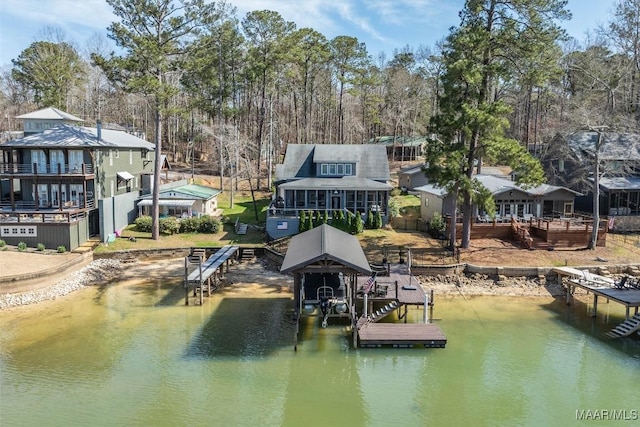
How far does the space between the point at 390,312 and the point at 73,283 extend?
16.7 m

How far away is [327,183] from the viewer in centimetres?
3278

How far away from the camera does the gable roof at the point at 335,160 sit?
115ft

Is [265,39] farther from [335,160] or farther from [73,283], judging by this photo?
[73,283]

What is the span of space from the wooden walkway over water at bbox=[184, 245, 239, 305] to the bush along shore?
4.53 metres

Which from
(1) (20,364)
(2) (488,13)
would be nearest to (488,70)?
(2) (488,13)

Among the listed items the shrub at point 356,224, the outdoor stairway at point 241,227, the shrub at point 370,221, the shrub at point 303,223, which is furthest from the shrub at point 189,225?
the shrub at point 370,221

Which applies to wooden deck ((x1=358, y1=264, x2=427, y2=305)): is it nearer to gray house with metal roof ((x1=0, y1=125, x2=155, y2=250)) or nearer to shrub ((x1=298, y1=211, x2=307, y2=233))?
shrub ((x1=298, y1=211, x2=307, y2=233))

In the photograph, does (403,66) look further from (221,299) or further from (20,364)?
(20,364)

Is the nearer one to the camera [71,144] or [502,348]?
[502,348]

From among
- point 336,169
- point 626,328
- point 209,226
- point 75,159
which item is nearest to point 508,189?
point 336,169

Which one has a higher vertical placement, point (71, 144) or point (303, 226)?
point (71, 144)

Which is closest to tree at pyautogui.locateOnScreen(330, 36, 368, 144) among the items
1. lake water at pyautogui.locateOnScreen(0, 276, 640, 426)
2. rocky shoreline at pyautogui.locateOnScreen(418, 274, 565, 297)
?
rocky shoreline at pyautogui.locateOnScreen(418, 274, 565, 297)

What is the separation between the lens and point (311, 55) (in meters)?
47.6

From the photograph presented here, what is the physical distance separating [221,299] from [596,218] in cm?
2255
